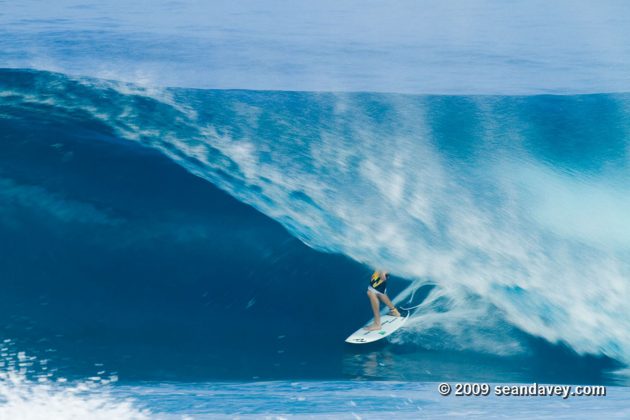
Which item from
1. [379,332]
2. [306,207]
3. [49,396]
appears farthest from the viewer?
[306,207]

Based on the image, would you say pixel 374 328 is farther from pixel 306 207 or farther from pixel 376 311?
pixel 306 207

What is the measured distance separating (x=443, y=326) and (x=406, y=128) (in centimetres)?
246

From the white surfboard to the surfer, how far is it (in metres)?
0.04

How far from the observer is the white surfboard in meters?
7.54

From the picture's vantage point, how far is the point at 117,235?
848cm

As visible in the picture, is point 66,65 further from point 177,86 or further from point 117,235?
point 117,235

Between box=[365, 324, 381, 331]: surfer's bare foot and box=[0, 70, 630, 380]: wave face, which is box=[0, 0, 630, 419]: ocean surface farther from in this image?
box=[365, 324, 381, 331]: surfer's bare foot

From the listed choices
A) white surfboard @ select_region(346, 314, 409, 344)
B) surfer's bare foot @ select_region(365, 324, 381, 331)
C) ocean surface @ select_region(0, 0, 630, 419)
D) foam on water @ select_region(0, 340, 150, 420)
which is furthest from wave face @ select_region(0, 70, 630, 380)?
foam on water @ select_region(0, 340, 150, 420)

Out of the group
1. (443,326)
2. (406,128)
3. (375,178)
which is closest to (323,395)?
(443,326)

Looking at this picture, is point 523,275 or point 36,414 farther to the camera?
point 523,275

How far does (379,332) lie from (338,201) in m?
1.70

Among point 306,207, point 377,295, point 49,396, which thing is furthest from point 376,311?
point 49,396

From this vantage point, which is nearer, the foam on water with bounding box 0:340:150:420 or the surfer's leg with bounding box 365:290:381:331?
the foam on water with bounding box 0:340:150:420

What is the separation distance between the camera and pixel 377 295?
25.2 feet
